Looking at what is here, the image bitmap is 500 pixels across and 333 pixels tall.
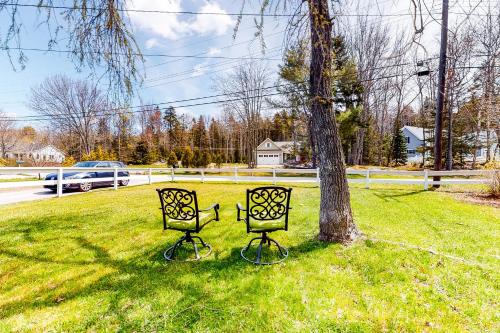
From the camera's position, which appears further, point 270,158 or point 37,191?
point 270,158

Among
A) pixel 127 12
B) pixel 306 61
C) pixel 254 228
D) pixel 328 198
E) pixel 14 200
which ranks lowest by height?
pixel 14 200

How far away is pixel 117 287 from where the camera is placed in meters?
2.81

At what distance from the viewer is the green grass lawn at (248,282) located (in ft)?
7.37

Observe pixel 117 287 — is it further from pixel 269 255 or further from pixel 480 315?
pixel 480 315

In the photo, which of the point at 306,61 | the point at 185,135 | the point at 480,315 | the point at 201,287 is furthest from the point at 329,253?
the point at 185,135

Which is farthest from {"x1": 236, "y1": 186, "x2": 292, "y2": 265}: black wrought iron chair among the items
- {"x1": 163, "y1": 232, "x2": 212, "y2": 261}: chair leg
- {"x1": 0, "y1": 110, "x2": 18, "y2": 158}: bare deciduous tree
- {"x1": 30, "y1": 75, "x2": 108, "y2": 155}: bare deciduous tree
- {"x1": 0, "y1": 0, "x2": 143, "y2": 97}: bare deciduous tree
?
{"x1": 0, "y1": 110, "x2": 18, "y2": 158}: bare deciduous tree

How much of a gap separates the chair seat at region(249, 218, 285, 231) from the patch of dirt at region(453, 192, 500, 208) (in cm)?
754

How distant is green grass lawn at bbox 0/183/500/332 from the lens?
7.37 feet

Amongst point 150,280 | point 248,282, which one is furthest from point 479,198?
point 150,280

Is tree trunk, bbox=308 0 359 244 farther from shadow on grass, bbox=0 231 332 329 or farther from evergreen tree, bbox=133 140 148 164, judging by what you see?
evergreen tree, bbox=133 140 148 164

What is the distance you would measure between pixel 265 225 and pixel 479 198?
29.1ft

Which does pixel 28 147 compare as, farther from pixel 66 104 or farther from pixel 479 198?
pixel 479 198

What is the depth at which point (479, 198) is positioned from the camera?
806 cm

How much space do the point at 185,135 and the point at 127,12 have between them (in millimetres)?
41253
